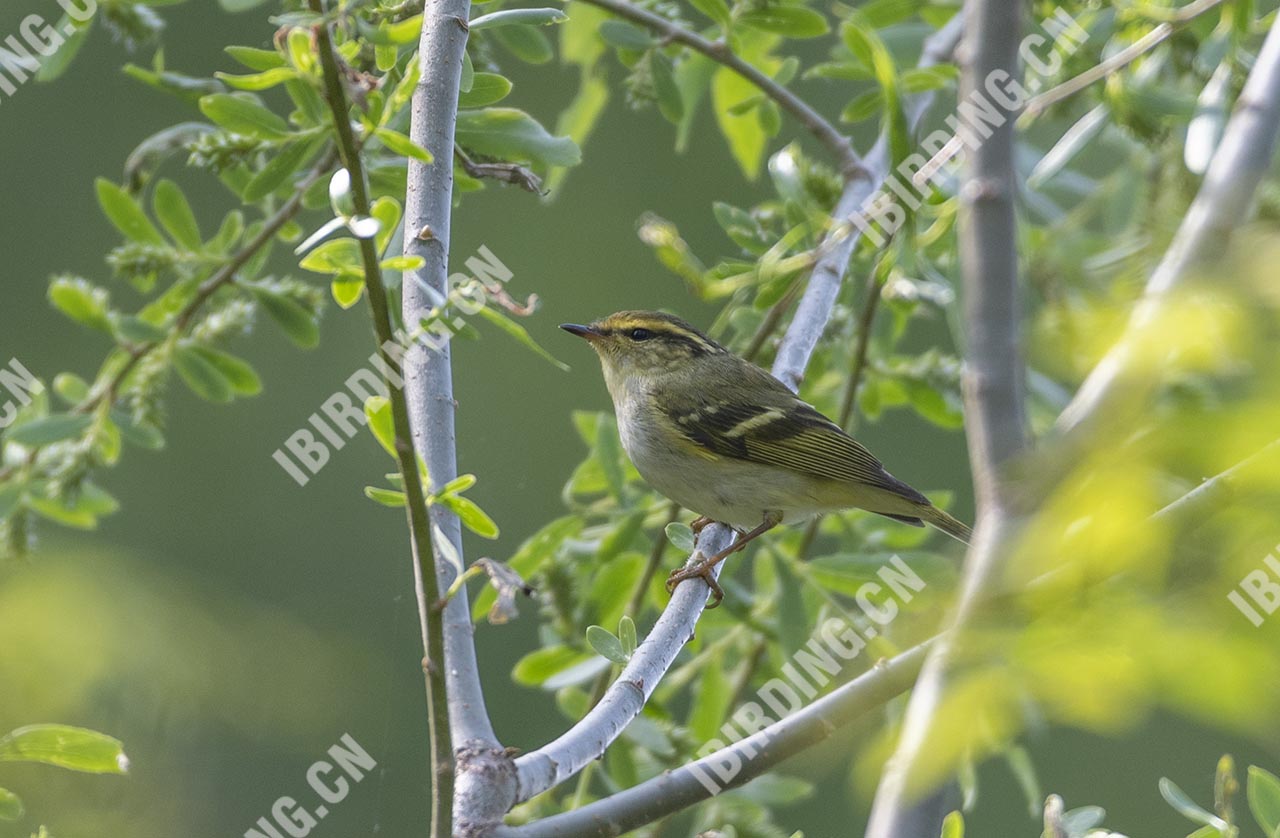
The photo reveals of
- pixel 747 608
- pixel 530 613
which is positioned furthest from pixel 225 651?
pixel 747 608

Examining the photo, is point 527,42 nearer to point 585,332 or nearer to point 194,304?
point 194,304

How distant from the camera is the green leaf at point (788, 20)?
2598mm

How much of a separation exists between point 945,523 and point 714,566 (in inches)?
32.8

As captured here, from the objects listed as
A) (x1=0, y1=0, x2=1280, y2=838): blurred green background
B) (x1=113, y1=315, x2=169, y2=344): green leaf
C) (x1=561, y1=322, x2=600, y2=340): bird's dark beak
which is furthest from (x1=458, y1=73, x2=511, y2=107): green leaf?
(x1=0, y1=0, x2=1280, y2=838): blurred green background

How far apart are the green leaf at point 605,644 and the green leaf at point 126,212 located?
4.94 ft

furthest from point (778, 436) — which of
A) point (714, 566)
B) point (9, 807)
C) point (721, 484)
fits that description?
point (9, 807)

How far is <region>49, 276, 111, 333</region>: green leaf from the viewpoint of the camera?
Result: 2.44 metres

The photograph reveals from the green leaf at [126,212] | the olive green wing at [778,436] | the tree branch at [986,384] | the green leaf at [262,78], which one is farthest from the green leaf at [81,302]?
the tree branch at [986,384]

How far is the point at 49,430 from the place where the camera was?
2.39 metres

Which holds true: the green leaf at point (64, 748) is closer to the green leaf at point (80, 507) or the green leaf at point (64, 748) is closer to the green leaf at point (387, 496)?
the green leaf at point (387, 496)

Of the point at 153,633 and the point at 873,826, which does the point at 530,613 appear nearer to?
the point at 153,633

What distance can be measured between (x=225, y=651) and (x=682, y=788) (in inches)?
159

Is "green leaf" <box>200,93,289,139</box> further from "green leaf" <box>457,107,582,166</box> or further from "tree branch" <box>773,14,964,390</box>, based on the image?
"tree branch" <box>773,14,964,390</box>

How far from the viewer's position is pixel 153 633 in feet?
15.5
